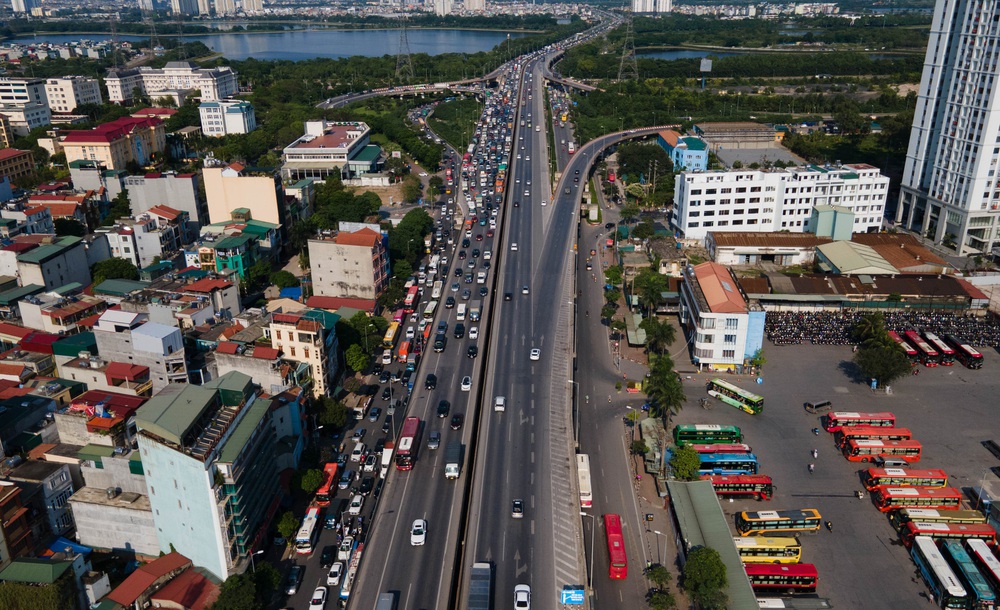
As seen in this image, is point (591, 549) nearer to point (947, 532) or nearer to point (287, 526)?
point (287, 526)

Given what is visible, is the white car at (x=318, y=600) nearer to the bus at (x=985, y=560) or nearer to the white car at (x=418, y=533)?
the white car at (x=418, y=533)

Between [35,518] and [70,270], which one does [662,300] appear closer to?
[35,518]

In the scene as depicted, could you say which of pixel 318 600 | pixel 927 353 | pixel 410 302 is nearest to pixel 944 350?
pixel 927 353

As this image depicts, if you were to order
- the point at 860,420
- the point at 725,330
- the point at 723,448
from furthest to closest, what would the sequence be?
1. the point at 725,330
2. the point at 860,420
3. the point at 723,448

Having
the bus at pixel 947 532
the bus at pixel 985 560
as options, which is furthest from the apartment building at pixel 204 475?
the bus at pixel 985 560

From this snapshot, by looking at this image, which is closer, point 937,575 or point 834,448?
point 937,575

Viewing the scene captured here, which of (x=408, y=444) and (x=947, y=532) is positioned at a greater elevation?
(x=408, y=444)
